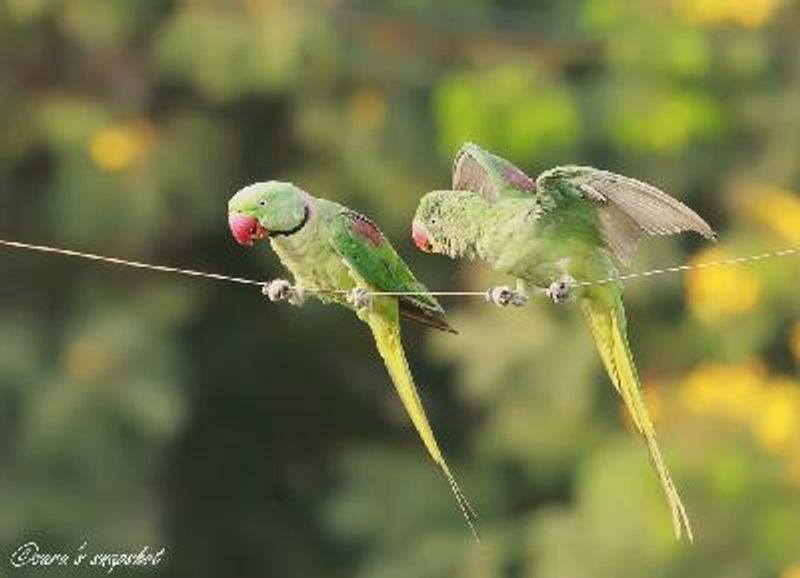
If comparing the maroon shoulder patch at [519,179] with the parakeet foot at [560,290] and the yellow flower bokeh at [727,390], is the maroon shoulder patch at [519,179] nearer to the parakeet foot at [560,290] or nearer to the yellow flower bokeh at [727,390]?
the parakeet foot at [560,290]

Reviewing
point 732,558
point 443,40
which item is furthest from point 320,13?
point 732,558

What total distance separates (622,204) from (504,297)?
0.21 ft

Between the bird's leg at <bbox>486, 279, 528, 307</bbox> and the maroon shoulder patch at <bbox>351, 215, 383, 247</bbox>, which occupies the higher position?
the maroon shoulder patch at <bbox>351, 215, 383, 247</bbox>

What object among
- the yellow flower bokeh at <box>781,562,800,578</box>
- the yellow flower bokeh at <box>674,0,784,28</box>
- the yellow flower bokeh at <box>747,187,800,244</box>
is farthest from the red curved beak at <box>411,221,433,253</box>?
the yellow flower bokeh at <box>781,562,800,578</box>

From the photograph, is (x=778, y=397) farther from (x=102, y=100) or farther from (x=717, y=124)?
(x=102, y=100)

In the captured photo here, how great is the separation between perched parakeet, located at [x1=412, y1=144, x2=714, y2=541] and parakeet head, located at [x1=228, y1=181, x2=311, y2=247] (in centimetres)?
7

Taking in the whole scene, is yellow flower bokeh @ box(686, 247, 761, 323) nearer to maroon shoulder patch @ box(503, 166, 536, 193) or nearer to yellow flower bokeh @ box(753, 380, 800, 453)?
yellow flower bokeh @ box(753, 380, 800, 453)

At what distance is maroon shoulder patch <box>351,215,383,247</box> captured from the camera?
0.95 metres

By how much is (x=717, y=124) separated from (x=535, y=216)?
8.16ft

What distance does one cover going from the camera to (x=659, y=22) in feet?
11.0

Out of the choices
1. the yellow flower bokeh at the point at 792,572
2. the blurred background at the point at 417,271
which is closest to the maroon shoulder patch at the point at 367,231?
the blurred background at the point at 417,271

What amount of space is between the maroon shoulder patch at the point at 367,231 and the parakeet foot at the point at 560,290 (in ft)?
0.27

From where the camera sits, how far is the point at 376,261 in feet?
3.10

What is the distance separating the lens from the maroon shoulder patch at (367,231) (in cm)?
95
